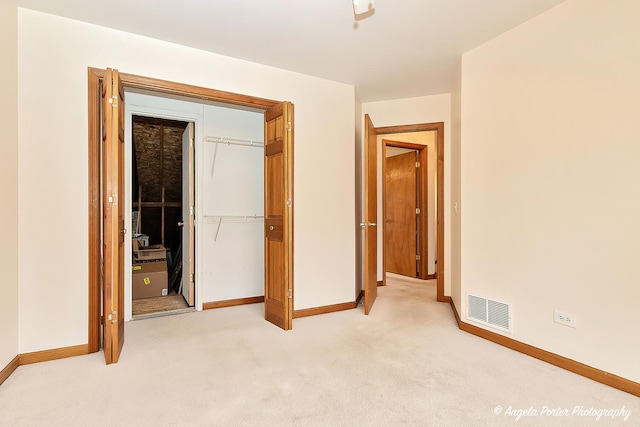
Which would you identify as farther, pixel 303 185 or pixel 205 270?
pixel 205 270

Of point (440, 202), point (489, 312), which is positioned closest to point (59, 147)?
point (489, 312)

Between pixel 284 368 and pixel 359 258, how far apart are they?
2137mm

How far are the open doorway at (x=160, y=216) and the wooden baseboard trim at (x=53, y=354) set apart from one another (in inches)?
36.6

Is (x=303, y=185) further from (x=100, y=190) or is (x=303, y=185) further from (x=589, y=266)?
(x=589, y=266)

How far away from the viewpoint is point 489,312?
2750 mm

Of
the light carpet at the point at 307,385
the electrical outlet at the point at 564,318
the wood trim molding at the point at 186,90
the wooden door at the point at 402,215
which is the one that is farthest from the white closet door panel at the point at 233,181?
the electrical outlet at the point at 564,318

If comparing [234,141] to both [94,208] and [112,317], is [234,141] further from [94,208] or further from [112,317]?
[112,317]

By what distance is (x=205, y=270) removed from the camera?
12.2 feet

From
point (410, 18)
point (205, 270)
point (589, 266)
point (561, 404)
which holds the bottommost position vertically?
point (561, 404)

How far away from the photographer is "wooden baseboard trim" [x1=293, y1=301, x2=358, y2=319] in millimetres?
3322

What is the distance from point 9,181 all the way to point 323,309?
279 centimetres

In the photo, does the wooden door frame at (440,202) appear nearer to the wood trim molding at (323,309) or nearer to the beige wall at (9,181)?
the wood trim molding at (323,309)

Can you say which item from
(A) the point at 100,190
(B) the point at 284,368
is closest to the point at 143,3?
(A) the point at 100,190

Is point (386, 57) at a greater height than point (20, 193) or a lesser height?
greater
